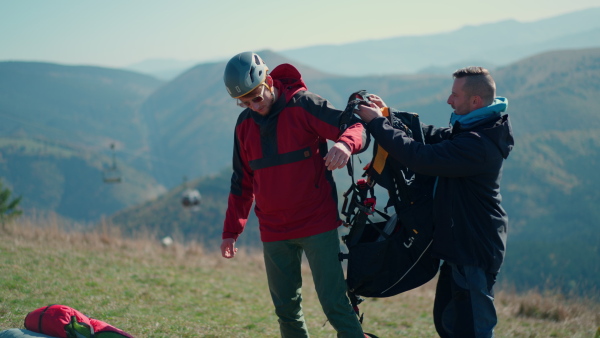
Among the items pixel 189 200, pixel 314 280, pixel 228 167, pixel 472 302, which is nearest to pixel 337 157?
pixel 314 280

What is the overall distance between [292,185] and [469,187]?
1.09 metres

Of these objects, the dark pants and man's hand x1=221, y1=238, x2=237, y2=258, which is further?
man's hand x1=221, y1=238, x2=237, y2=258

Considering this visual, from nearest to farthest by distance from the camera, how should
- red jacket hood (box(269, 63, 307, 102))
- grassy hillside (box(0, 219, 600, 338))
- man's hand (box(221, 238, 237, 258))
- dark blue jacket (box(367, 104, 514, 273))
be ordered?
1. dark blue jacket (box(367, 104, 514, 273))
2. red jacket hood (box(269, 63, 307, 102))
3. man's hand (box(221, 238, 237, 258))
4. grassy hillside (box(0, 219, 600, 338))

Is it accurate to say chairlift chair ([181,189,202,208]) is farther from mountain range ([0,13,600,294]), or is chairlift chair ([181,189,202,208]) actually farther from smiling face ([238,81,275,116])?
smiling face ([238,81,275,116])

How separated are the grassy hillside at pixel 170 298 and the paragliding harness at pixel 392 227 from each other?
99cm

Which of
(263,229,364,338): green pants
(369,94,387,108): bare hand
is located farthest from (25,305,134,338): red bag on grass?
(369,94,387,108): bare hand

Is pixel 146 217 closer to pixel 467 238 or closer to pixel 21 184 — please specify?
pixel 21 184

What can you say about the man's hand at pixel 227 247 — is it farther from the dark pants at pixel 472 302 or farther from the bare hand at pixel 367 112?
the dark pants at pixel 472 302

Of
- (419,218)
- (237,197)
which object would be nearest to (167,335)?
(237,197)

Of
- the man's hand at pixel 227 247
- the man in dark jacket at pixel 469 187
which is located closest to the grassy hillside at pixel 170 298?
the man's hand at pixel 227 247

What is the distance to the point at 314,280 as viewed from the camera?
11.8 feet

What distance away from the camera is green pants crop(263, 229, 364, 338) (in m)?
3.46

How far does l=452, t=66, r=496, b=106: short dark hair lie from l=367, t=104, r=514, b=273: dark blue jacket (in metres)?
0.13

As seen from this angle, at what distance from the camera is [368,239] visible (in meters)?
3.67
